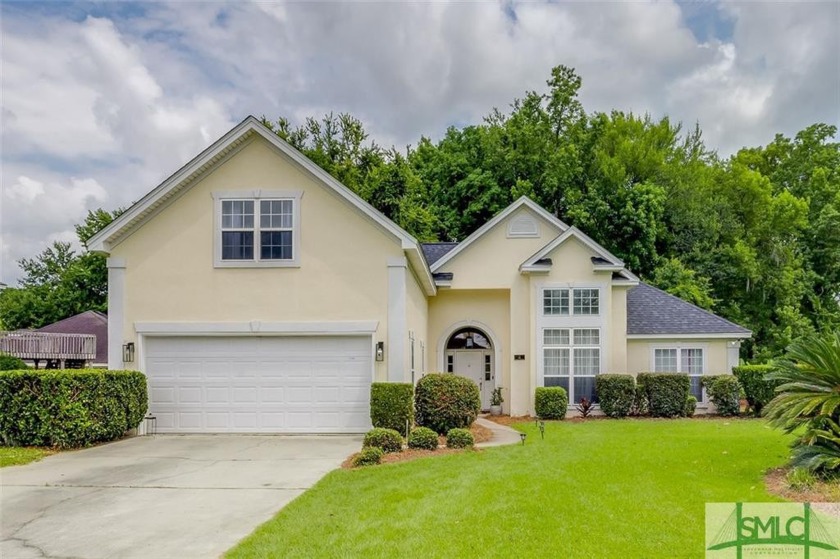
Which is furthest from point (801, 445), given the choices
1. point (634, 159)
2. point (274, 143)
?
point (634, 159)

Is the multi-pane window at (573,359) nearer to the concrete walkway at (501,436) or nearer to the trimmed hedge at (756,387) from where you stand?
the concrete walkway at (501,436)

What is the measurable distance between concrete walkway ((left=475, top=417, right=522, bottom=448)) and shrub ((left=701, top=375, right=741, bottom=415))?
715cm

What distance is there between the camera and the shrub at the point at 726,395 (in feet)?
62.4

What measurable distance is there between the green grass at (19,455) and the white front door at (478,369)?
12.8m

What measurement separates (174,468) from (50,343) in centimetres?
1492

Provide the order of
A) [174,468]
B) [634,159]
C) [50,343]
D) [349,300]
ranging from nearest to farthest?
[174,468]
[349,300]
[50,343]
[634,159]

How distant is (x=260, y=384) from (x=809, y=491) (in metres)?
10.7

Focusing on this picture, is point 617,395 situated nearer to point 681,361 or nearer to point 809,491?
point 681,361

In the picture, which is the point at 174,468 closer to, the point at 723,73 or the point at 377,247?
the point at 377,247

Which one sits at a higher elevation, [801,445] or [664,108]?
[664,108]

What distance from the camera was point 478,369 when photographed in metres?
21.4

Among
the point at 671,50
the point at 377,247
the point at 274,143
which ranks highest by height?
the point at 671,50

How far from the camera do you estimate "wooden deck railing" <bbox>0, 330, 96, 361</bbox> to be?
69.0 ft

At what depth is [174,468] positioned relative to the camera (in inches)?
402
